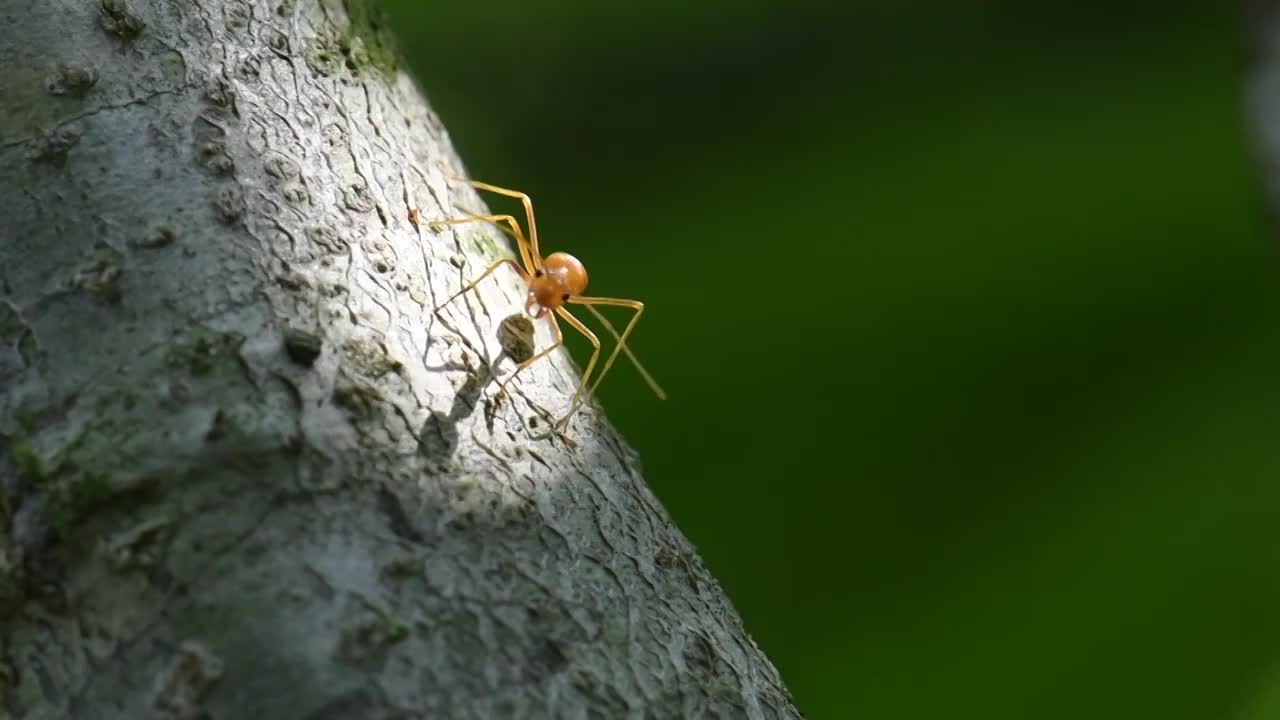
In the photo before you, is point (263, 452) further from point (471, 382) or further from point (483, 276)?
point (483, 276)

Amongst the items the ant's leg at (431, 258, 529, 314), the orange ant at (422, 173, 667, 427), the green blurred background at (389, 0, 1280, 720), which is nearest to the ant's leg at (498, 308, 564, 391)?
the orange ant at (422, 173, 667, 427)

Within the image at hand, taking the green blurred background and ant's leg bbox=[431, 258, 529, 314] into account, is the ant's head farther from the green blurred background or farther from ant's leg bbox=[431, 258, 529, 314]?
the green blurred background

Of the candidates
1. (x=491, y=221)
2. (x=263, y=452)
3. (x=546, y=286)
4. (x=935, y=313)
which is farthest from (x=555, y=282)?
(x=935, y=313)

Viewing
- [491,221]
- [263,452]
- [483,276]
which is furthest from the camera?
[491,221]

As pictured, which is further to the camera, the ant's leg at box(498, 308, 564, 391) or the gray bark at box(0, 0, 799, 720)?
the ant's leg at box(498, 308, 564, 391)

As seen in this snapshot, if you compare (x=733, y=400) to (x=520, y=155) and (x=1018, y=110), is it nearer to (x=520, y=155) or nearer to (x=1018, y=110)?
(x=520, y=155)

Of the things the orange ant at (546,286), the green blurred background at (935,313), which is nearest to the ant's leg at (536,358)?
the orange ant at (546,286)
